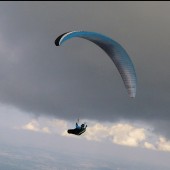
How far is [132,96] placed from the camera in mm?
40750

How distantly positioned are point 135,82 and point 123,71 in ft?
7.27

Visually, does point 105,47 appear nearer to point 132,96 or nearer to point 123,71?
point 123,71

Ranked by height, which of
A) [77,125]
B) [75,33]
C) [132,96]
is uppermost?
[75,33]

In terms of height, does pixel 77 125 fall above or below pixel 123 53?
→ below

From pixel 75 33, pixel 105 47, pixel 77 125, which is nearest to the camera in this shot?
pixel 75 33

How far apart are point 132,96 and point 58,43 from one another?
42.0 feet

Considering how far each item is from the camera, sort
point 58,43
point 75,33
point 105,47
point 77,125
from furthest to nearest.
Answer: point 105,47 < point 77,125 < point 75,33 < point 58,43

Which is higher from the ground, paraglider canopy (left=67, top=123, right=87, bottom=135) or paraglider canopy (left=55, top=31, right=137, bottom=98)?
paraglider canopy (left=55, top=31, right=137, bottom=98)

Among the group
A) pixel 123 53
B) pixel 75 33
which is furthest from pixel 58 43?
pixel 123 53

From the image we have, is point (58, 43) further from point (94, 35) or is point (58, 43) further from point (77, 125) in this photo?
point (77, 125)

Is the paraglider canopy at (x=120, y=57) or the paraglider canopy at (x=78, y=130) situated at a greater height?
the paraglider canopy at (x=120, y=57)

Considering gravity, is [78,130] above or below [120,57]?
below

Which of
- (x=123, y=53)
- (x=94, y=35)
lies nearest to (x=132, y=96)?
(x=123, y=53)

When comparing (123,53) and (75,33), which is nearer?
(75,33)
